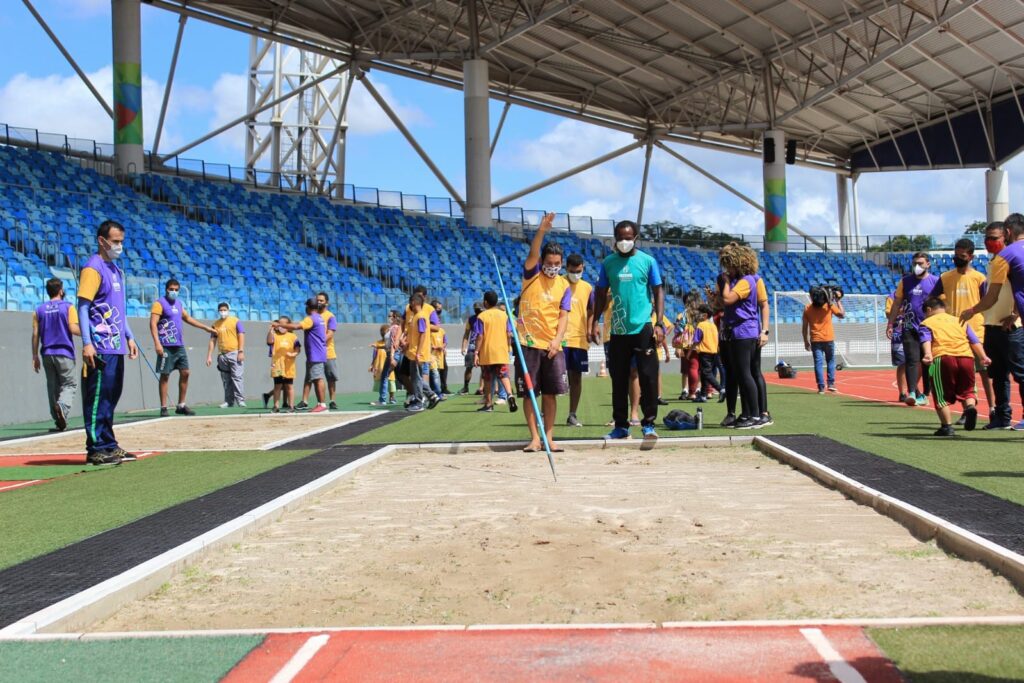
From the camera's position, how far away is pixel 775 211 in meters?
51.0

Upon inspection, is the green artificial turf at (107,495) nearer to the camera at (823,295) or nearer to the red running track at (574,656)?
the red running track at (574,656)

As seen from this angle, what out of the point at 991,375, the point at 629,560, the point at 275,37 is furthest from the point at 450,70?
the point at 629,560

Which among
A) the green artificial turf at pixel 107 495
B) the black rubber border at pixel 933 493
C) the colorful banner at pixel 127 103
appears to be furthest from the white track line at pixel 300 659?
the colorful banner at pixel 127 103

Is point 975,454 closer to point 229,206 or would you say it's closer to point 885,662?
point 885,662

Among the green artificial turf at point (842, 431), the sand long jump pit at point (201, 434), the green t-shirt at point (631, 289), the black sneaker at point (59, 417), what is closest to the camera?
the green artificial turf at point (842, 431)

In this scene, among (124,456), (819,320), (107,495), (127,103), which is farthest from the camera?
(127,103)

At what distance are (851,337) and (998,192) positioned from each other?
59.3 ft

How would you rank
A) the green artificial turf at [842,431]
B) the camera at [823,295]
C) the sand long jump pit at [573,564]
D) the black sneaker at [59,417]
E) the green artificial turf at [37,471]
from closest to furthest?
the sand long jump pit at [573,564] → the green artificial turf at [842,431] → the green artificial turf at [37,471] → the black sneaker at [59,417] → the camera at [823,295]

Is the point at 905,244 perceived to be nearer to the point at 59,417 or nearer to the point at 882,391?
the point at 882,391

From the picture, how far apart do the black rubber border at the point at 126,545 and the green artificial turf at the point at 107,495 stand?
0.46 feet

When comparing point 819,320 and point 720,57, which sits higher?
point 720,57

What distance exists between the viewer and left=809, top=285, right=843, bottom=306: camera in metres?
17.2

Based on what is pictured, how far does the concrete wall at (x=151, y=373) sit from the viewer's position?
674 inches

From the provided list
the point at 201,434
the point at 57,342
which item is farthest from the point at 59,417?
the point at 201,434
